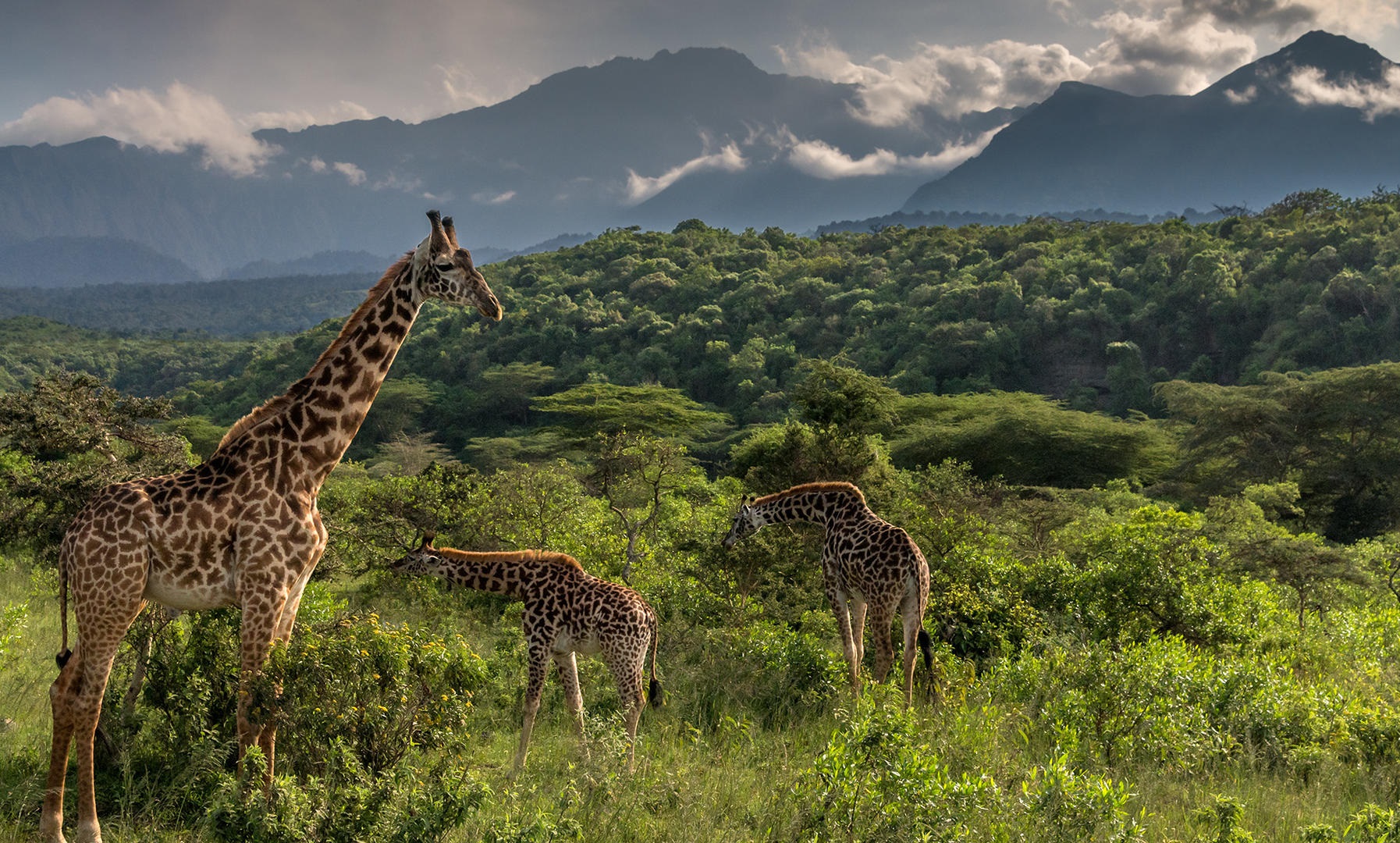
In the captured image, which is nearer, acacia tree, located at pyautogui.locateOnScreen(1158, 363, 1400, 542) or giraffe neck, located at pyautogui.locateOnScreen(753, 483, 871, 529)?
giraffe neck, located at pyautogui.locateOnScreen(753, 483, 871, 529)

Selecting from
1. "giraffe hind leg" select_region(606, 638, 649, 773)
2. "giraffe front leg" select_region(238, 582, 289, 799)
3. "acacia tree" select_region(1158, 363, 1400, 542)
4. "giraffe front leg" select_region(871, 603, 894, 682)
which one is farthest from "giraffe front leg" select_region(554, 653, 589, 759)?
"acacia tree" select_region(1158, 363, 1400, 542)

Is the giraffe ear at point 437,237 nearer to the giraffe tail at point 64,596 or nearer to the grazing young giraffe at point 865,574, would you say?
the giraffe tail at point 64,596

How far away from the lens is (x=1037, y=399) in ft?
A: 150

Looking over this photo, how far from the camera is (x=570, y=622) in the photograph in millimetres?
7824

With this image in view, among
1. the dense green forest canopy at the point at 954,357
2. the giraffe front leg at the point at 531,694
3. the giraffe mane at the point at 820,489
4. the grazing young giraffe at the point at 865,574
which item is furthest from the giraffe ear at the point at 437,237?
the dense green forest canopy at the point at 954,357

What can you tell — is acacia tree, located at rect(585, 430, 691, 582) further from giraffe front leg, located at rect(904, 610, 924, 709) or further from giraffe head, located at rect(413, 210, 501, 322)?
giraffe head, located at rect(413, 210, 501, 322)

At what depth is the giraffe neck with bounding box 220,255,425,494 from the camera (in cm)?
529

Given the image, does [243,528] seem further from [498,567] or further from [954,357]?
[954,357]

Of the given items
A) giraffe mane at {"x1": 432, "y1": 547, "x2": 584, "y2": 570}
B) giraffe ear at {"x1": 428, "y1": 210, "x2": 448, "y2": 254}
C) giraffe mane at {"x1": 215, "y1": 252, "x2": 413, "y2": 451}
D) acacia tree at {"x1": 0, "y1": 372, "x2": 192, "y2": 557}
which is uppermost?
giraffe ear at {"x1": 428, "y1": 210, "x2": 448, "y2": 254}

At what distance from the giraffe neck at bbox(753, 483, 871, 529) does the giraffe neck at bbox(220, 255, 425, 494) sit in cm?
→ 532

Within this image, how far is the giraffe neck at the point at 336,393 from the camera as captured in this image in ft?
17.4

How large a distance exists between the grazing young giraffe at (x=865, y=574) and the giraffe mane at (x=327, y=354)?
16.5 ft

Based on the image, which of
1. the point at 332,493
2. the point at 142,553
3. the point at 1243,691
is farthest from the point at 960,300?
the point at 142,553

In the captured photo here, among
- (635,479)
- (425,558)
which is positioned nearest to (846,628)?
(425,558)
